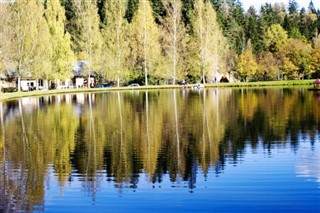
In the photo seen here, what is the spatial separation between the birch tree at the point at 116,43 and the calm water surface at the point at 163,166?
50.8 metres

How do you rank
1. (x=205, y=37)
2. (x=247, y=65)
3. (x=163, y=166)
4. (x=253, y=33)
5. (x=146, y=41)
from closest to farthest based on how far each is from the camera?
(x=163, y=166) < (x=146, y=41) < (x=205, y=37) < (x=247, y=65) < (x=253, y=33)

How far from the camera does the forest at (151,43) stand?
59.8 m

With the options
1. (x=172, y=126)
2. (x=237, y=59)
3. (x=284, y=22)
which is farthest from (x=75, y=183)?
(x=284, y=22)

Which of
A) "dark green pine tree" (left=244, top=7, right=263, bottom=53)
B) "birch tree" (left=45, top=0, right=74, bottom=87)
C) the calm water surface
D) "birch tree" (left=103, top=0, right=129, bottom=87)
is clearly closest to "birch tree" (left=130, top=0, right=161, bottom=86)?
"birch tree" (left=103, top=0, right=129, bottom=87)

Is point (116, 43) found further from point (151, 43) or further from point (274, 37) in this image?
point (274, 37)

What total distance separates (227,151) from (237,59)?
8211 cm

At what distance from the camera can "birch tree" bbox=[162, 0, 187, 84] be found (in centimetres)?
7888

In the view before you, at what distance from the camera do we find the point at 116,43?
77.1 metres

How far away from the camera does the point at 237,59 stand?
317 feet

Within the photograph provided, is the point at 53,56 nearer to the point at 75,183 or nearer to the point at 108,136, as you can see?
the point at 108,136

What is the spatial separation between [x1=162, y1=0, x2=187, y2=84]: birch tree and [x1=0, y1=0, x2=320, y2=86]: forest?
0.15 meters

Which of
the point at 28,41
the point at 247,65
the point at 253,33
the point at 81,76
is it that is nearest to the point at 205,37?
the point at 247,65

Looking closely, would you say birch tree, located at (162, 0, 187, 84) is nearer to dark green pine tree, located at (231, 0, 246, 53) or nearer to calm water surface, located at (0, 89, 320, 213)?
dark green pine tree, located at (231, 0, 246, 53)

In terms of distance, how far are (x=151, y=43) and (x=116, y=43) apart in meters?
5.16
